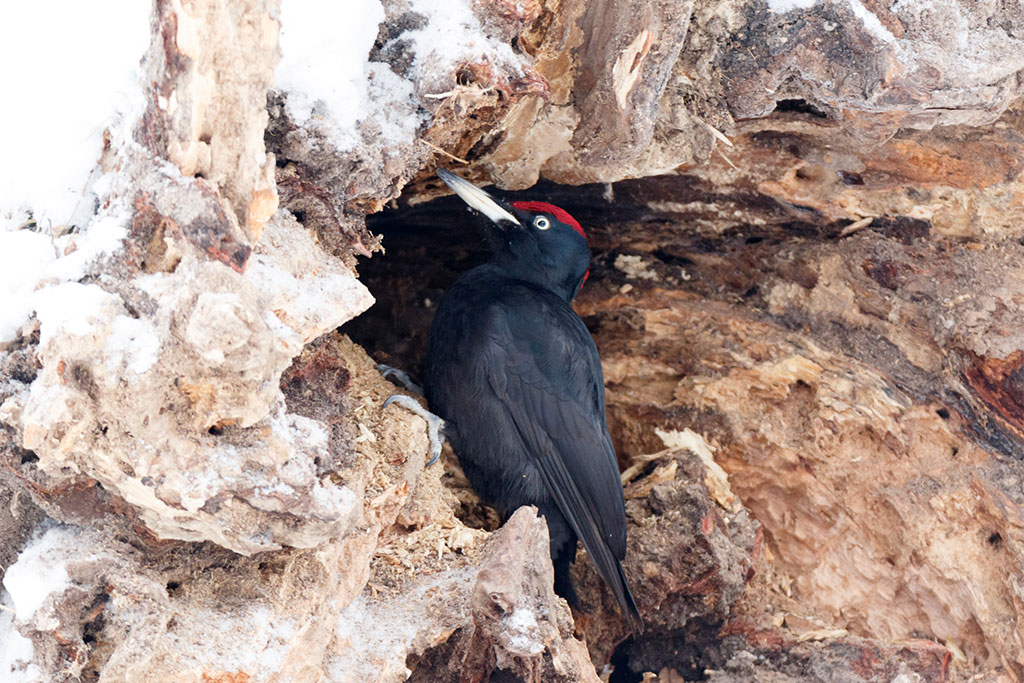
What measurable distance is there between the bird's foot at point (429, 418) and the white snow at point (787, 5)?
68.3 inches

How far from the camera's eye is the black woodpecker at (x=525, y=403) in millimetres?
3361

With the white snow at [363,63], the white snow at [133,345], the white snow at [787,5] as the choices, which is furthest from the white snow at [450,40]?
the white snow at [133,345]

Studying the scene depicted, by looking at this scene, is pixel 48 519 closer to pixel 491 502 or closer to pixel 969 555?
pixel 491 502

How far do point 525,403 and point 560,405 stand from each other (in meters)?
0.13

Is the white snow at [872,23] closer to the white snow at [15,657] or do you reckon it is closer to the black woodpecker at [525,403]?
the black woodpecker at [525,403]

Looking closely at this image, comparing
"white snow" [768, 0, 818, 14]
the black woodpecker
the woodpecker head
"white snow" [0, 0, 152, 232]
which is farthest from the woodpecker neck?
"white snow" [0, 0, 152, 232]

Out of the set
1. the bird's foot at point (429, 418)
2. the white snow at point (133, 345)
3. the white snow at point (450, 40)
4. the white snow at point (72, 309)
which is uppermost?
the white snow at point (450, 40)

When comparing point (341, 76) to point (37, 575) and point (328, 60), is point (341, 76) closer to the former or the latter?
point (328, 60)

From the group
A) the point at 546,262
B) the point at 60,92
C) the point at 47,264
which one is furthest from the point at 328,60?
the point at 546,262

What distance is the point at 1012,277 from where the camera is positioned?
3191mm

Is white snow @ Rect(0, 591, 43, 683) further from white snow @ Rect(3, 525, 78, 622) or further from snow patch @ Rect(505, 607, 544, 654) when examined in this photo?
snow patch @ Rect(505, 607, 544, 654)

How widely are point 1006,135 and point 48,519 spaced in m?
3.19

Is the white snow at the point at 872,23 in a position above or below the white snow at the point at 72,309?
below

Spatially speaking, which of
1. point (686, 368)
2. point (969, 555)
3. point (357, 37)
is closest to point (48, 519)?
point (357, 37)
